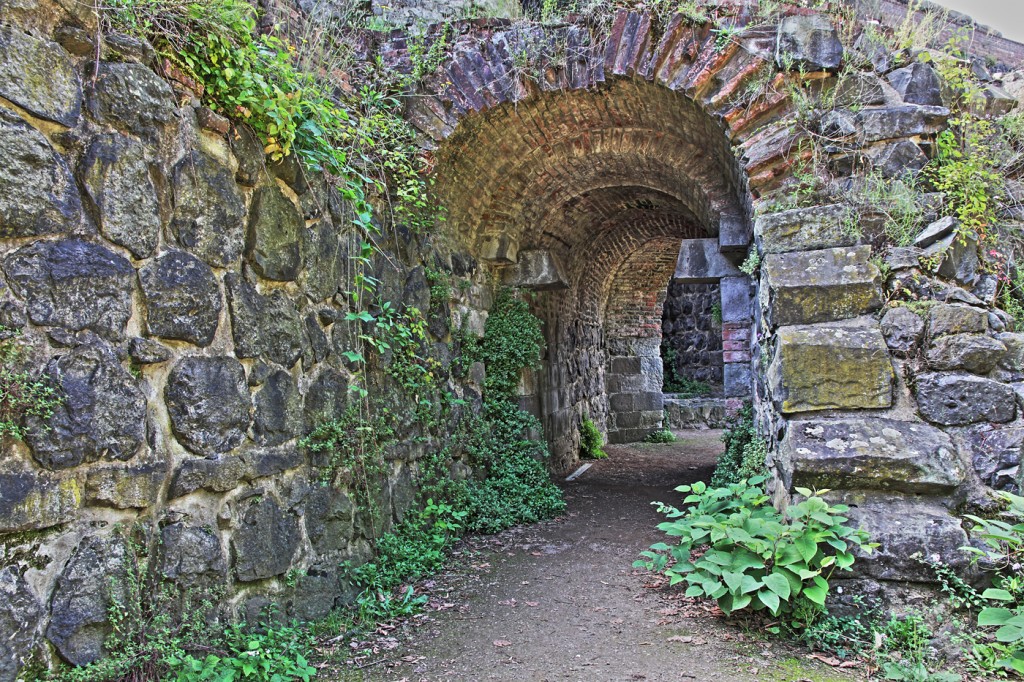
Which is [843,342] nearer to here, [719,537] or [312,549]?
[719,537]

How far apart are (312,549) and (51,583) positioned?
3.78 feet

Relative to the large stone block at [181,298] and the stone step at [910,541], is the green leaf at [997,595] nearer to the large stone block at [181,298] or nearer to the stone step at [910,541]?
the stone step at [910,541]

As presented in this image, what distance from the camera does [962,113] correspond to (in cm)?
364

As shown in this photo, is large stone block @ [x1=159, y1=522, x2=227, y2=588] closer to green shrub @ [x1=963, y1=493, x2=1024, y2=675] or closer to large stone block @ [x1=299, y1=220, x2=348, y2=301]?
large stone block @ [x1=299, y1=220, x2=348, y2=301]

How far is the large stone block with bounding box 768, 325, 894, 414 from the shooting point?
303 cm

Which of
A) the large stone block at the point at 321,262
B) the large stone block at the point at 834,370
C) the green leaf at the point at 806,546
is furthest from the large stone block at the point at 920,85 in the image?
the large stone block at the point at 321,262

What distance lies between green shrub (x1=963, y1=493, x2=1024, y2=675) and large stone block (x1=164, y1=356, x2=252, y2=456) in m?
2.93

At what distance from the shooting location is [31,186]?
2010 millimetres

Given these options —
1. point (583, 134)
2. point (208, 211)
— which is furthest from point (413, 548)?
point (583, 134)

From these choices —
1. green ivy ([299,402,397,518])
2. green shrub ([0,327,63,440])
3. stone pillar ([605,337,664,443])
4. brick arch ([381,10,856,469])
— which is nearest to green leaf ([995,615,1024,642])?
brick arch ([381,10,856,469])

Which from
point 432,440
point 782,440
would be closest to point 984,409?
point 782,440

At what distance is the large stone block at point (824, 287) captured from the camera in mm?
3246

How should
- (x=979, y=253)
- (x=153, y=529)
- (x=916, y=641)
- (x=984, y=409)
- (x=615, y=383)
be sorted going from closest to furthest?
(x=153, y=529) < (x=916, y=641) < (x=984, y=409) < (x=979, y=253) < (x=615, y=383)

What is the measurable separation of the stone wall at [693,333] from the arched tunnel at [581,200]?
4332 mm
